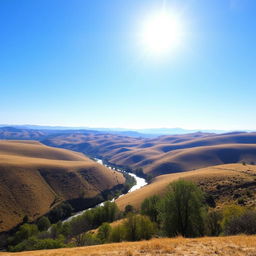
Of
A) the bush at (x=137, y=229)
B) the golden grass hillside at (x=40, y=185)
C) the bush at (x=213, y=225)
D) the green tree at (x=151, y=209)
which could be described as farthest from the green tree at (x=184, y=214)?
the golden grass hillside at (x=40, y=185)

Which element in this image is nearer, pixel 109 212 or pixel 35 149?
pixel 109 212

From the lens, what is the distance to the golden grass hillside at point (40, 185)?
8112cm

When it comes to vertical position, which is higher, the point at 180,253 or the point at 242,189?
the point at 180,253

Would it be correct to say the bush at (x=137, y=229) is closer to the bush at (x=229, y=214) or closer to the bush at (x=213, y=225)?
the bush at (x=213, y=225)

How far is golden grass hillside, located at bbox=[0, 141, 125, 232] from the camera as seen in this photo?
3194 inches

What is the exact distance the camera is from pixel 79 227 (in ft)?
204

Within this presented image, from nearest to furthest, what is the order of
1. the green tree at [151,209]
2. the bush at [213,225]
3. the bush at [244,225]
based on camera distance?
the bush at [244,225] < the bush at [213,225] < the green tree at [151,209]

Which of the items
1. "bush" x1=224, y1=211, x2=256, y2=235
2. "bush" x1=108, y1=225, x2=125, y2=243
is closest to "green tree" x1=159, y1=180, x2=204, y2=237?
"bush" x1=224, y1=211, x2=256, y2=235

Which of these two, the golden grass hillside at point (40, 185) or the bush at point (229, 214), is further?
the golden grass hillside at point (40, 185)

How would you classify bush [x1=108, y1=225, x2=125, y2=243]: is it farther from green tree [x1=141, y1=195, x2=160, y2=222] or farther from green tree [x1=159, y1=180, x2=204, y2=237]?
green tree [x1=141, y1=195, x2=160, y2=222]

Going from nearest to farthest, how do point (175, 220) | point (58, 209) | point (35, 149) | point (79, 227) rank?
point (175, 220), point (79, 227), point (58, 209), point (35, 149)

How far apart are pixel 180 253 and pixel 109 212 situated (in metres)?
59.6

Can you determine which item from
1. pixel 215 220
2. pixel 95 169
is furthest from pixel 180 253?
pixel 95 169

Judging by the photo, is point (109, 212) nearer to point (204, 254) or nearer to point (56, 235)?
point (56, 235)
